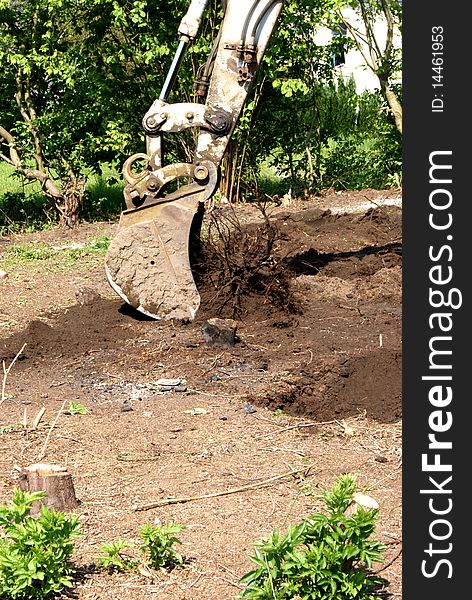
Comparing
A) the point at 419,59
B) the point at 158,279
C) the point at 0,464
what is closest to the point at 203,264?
the point at 158,279

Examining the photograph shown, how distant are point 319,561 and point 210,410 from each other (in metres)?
2.60

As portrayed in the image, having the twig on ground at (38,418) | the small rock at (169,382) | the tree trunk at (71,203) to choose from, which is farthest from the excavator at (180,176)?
the tree trunk at (71,203)

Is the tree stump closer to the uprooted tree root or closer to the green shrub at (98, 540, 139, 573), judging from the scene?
the green shrub at (98, 540, 139, 573)

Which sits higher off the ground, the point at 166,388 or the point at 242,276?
the point at 242,276

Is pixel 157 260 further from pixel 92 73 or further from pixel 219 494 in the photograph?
pixel 92 73

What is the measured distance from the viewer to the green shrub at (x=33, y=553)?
3.67 metres

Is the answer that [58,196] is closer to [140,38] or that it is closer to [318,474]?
[140,38]

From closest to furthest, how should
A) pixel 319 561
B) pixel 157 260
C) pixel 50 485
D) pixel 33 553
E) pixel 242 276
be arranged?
pixel 319 561 → pixel 33 553 → pixel 50 485 → pixel 157 260 → pixel 242 276

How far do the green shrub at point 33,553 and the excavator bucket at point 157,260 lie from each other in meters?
3.81

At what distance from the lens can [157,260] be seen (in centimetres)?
750

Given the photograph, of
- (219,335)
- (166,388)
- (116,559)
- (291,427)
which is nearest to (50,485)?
(116,559)

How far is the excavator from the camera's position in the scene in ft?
24.5

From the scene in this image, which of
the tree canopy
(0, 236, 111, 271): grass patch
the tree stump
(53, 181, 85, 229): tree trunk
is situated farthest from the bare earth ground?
the tree canopy

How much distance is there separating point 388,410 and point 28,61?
8.39 meters
